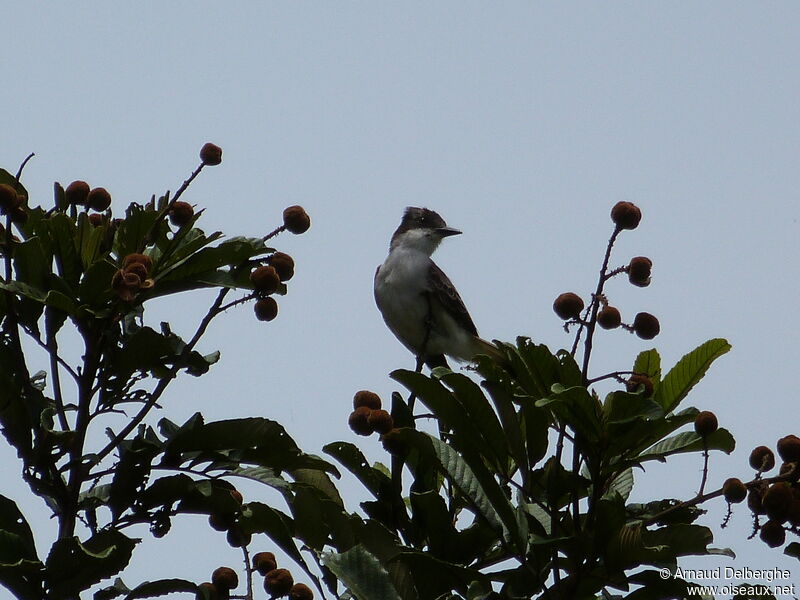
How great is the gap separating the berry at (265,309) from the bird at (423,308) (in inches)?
142

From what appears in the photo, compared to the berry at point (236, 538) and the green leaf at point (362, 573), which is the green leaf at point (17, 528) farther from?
the green leaf at point (362, 573)

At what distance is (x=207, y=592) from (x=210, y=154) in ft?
4.57

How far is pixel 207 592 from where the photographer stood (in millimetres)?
3736

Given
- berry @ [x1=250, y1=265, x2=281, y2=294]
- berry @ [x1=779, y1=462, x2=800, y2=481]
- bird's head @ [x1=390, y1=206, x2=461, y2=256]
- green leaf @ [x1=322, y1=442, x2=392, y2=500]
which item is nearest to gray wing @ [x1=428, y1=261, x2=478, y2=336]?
bird's head @ [x1=390, y1=206, x2=461, y2=256]

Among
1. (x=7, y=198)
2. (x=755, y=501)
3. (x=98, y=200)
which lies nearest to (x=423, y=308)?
(x=98, y=200)

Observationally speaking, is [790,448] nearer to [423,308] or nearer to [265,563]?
[265,563]

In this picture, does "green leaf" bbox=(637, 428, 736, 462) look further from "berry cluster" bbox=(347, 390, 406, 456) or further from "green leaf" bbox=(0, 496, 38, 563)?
"green leaf" bbox=(0, 496, 38, 563)

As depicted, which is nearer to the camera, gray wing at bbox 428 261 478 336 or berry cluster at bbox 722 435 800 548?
berry cluster at bbox 722 435 800 548

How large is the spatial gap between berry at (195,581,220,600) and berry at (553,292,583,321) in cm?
137

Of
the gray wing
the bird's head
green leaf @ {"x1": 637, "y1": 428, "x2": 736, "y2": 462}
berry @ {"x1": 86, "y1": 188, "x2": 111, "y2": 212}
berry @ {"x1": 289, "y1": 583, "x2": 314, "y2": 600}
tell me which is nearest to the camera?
berry @ {"x1": 289, "y1": 583, "x2": 314, "y2": 600}

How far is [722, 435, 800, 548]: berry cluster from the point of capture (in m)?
3.25

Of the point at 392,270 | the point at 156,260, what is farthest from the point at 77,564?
the point at 392,270

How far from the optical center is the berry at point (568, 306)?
12.1ft

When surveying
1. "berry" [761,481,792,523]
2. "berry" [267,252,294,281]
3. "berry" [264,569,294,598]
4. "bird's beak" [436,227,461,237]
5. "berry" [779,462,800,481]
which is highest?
"bird's beak" [436,227,461,237]
